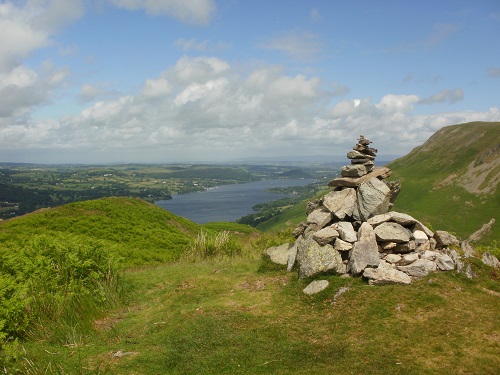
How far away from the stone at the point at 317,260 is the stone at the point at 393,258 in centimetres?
208

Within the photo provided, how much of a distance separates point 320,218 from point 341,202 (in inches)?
58.8

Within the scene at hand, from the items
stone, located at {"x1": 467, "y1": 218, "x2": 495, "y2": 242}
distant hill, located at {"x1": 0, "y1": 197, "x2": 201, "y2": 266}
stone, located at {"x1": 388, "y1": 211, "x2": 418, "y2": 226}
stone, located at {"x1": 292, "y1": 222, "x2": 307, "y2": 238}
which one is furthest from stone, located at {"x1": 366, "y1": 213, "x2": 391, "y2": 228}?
stone, located at {"x1": 467, "y1": 218, "x2": 495, "y2": 242}

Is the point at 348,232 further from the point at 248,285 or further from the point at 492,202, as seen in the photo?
the point at 492,202

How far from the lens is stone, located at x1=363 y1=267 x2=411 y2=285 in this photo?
14172mm

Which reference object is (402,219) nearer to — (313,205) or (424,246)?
(424,246)

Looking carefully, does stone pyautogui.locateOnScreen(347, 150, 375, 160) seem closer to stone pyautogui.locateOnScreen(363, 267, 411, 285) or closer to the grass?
stone pyautogui.locateOnScreen(363, 267, 411, 285)

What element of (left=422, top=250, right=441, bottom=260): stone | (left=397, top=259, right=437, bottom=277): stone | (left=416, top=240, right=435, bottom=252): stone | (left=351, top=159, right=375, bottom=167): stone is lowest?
(left=397, top=259, right=437, bottom=277): stone

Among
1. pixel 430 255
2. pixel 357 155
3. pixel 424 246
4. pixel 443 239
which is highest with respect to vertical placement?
pixel 357 155

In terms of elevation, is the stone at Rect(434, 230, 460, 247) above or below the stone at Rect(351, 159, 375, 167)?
below

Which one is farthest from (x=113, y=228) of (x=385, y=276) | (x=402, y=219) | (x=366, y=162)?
(x=385, y=276)

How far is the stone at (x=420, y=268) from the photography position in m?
14.5

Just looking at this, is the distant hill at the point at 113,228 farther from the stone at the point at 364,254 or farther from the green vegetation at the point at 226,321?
the stone at the point at 364,254

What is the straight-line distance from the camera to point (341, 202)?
1941cm

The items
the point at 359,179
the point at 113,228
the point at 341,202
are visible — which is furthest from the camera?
the point at 113,228
